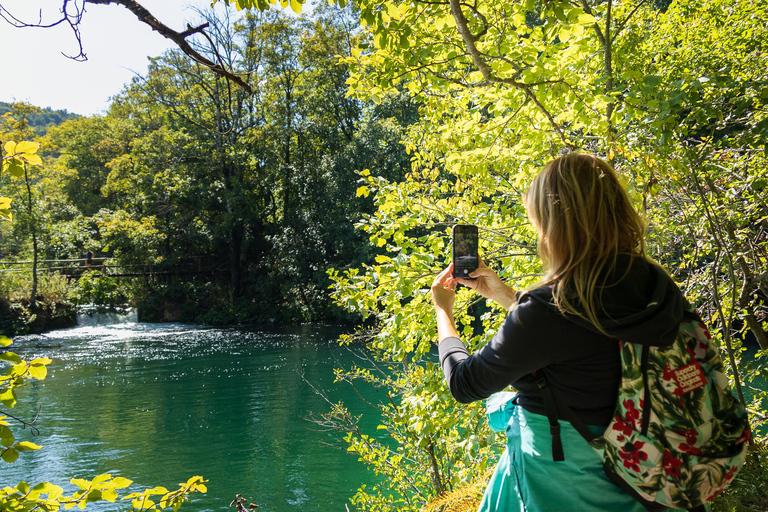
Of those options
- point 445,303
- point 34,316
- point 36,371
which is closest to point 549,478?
point 445,303

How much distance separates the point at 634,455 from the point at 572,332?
0.28 meters

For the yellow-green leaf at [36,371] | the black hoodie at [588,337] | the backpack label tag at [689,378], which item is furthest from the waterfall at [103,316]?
the backpack label tag at [689,378]

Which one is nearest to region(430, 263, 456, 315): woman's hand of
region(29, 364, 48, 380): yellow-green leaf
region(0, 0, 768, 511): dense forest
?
region(0, 0, 768, 511): dense forest

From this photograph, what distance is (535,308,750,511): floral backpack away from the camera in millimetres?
1056

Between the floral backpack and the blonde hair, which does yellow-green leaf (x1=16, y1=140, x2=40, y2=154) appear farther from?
the floral backpack

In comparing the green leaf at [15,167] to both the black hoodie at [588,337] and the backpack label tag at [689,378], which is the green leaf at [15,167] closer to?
the black hoodie at [588,337]

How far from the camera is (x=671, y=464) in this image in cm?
106

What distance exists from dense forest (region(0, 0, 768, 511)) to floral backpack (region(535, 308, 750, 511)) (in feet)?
4.54

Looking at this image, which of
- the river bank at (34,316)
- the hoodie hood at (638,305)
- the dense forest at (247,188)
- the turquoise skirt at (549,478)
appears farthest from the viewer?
the dense forest at (247,188)

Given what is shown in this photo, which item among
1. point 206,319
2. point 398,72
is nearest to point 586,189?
point 398,72

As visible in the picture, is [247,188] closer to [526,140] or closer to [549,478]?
[526,140]

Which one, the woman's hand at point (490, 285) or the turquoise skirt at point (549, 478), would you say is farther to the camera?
the woman's hand at point (490, 285)

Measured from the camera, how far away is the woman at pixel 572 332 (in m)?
1.08

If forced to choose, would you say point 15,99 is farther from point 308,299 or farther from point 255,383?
point 255,383
